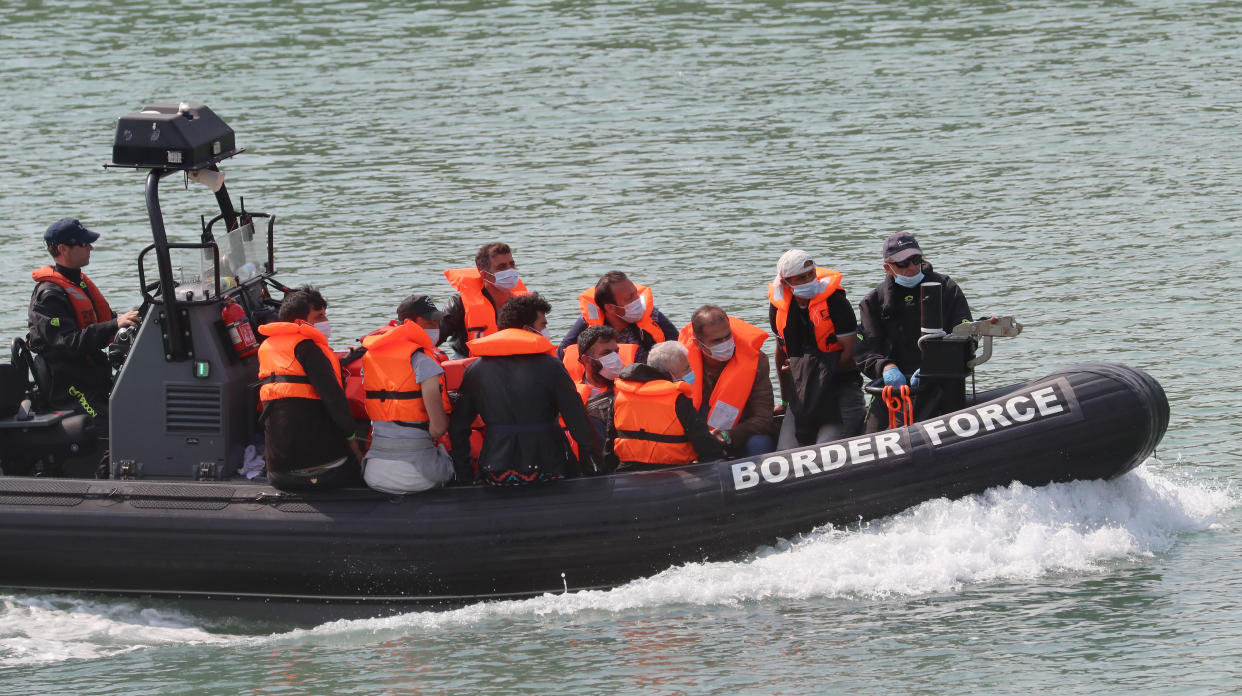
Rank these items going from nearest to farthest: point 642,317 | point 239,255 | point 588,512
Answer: point 588,512 → point 239,255 → point 642,317

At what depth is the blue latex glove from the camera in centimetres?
684

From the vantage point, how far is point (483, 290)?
7.90 meters

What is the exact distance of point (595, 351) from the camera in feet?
23.0

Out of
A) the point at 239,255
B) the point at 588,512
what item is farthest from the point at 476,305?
the point at 588,512

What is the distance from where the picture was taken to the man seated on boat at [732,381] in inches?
278

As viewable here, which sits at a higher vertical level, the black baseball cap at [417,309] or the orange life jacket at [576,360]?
the black baseball cap at [417,309]

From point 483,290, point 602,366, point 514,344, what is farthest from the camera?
point 483,290

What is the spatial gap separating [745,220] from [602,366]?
6.50 metres

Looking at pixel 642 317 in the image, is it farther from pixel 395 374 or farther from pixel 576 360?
pixel 395 374

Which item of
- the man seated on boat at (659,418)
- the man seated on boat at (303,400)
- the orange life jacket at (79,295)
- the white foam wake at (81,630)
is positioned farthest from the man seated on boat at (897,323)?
the orange life jacket at (79,295)

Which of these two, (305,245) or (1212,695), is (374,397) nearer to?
(1212,695)

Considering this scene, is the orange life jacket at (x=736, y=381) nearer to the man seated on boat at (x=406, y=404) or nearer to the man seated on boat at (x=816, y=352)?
the man seated on boat at (x=816, y=352)

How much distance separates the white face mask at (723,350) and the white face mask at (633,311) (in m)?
0.46

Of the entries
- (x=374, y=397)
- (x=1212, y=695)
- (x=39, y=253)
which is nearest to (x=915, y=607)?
(x=1212, y=695)
